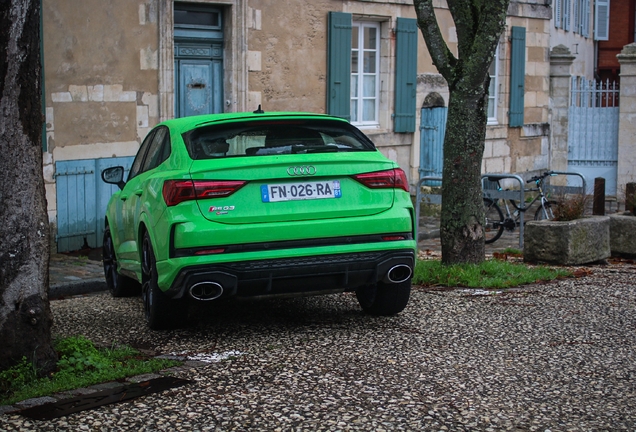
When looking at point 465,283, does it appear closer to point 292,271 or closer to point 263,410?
point 292,271

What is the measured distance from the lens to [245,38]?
1434 cm

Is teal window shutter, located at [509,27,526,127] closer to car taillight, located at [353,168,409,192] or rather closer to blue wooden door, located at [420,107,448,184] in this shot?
blue wooden door, located at [420,107,448,184]

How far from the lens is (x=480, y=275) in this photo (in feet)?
29.1

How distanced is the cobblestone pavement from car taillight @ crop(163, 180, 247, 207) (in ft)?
3.14

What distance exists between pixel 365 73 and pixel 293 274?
10.9 m

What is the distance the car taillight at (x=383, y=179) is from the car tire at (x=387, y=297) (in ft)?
2.39

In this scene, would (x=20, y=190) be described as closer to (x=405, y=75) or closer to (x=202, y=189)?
(x=202, y=189)

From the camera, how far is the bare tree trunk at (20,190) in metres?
5.20

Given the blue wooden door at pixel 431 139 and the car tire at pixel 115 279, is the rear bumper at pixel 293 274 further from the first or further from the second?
the blue wooden door at pixel 431 139

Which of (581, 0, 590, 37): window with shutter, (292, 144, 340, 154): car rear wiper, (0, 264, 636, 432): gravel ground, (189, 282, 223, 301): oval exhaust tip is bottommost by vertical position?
(0, 264, 636, 432): gravel ground

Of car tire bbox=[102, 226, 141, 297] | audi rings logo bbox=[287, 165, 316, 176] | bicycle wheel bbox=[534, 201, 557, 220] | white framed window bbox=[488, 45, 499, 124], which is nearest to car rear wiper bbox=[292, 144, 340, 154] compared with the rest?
audi rings logo bbox=[287, 165, 316, 176]

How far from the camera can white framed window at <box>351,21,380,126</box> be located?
16641 mm

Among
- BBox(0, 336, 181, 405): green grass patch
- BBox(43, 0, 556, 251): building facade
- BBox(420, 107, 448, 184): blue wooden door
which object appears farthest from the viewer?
BBox(420, 107, 448, 184): blue wooden door

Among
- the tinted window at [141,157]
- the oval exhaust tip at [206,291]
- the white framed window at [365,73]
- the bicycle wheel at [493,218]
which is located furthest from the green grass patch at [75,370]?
the white framed window at [365,73]
